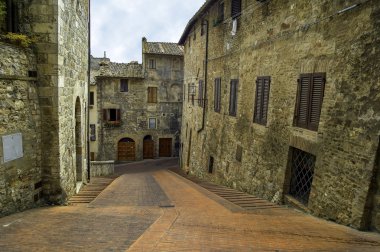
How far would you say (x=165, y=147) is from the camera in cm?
2831

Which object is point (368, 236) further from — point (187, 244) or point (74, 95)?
point (74, 95)

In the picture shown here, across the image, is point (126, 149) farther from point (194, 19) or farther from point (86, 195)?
point (86, 195)

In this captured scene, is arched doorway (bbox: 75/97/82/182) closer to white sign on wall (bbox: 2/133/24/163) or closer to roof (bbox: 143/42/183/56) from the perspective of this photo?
white sign on wall (bbox: 2/133/24/163)

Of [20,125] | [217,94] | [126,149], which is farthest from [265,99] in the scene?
[126,149]

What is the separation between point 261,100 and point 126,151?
19.7 metres

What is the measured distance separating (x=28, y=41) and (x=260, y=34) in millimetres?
6612

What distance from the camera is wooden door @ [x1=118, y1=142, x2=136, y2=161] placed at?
88.9 ft

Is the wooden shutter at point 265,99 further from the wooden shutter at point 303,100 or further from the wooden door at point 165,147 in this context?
the wooden door at point 165,147

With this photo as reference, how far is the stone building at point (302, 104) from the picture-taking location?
222 inches

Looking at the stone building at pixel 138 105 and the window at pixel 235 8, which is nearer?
the window at pixel 235 8

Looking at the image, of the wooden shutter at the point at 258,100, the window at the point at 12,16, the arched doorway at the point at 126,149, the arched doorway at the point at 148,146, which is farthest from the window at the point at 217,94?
the arched doorway at the point at 126,149

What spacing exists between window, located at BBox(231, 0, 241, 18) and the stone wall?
24.7ft

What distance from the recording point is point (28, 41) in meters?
6.67

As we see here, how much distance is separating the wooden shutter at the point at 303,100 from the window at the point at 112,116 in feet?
67.9
